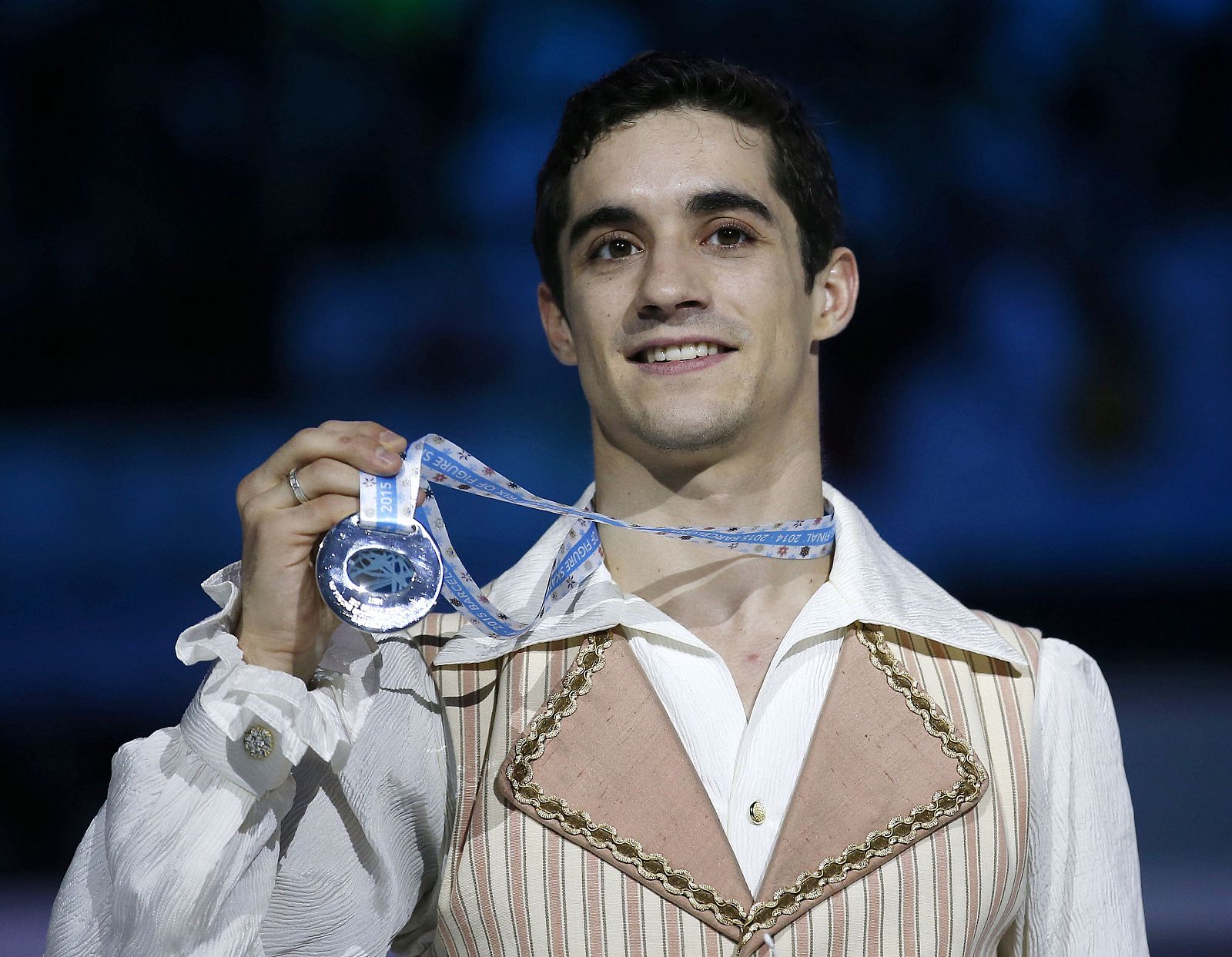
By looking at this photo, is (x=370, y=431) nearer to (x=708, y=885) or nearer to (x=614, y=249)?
(x=614, y=249)

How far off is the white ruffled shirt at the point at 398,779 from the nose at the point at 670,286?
34 cm

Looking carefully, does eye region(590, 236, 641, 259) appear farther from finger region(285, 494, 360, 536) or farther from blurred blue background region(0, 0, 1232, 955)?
blurred blue background region(0, 0, 1232, 955)

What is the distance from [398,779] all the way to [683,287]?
66 centimetres

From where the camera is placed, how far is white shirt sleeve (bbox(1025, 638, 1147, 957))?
1.61m

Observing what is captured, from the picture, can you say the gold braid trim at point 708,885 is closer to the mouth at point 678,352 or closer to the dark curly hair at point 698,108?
the mouth at point 678,352

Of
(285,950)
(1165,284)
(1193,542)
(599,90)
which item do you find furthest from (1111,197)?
(285,950)

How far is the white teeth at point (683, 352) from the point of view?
5.46ft

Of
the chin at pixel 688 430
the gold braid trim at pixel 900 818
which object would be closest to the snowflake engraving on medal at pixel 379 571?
the chin at pixel 688 430

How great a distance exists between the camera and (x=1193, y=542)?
3.03 metres

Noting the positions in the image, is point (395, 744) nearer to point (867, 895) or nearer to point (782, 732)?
point (782, 732)

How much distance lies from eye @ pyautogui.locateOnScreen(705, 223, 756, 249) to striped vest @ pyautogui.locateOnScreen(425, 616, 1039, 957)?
0.52 metres

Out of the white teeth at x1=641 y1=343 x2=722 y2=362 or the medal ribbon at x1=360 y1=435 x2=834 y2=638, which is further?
the white teeth at x1=641 y1=343 x2=722 y2=362

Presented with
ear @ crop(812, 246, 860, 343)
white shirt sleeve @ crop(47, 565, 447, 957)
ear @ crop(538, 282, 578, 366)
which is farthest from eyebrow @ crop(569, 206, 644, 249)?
white shirt sleeve @ crop(47, 565, 447, 957)

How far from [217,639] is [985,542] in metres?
2.06
